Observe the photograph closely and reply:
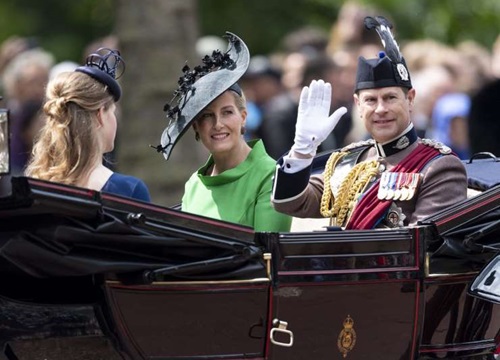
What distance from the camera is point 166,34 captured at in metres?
9.65

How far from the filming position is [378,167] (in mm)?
5820

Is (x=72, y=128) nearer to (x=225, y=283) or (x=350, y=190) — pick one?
(x=225, y=283)

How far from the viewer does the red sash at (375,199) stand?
18.5 ft

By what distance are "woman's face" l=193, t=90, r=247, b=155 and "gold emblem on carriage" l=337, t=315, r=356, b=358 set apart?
40.3 inches

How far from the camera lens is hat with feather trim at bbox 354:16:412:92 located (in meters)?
5.69

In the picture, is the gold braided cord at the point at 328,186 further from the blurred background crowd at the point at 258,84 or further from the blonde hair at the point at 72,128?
the blurred background crowd at the point at 258,84

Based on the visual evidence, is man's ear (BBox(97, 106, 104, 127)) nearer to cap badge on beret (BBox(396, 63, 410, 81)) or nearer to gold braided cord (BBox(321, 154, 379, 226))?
gold braided cord (BBox(321, 154, 379, 226))

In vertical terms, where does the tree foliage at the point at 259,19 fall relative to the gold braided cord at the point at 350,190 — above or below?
above

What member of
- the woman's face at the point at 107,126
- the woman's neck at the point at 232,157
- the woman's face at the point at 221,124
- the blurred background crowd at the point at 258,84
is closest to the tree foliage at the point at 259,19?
the blurred background crowd at the point at 258,84

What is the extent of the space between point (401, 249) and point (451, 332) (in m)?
0.44

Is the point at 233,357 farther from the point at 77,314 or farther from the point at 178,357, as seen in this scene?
the point at 77,314

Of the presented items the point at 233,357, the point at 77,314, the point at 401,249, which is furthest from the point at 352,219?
the point at 77,314

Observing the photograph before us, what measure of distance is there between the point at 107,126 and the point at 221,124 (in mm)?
594

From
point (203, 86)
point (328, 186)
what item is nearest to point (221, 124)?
point (203, 86)
